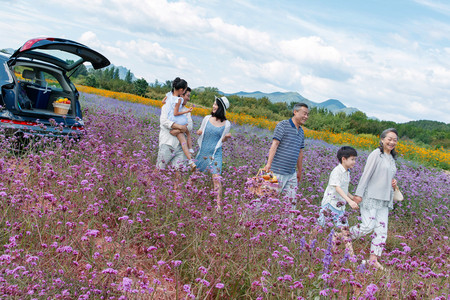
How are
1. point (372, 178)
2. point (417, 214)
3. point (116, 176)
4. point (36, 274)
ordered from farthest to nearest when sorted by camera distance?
1. point (417, 214)
2. point (372, 178)
3. point (116, 176)
4. point (36, 274)

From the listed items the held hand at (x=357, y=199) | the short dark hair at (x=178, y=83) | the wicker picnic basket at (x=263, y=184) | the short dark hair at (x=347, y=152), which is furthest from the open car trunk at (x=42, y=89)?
the held hand at (x=357, y=199)

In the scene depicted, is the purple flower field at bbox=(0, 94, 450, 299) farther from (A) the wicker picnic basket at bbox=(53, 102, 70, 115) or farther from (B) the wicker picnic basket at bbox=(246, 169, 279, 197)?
(A) the wicker picnic basket at bbox=(53, 102, 70, 115)

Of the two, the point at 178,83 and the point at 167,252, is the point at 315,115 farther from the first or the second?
the point at 167,252

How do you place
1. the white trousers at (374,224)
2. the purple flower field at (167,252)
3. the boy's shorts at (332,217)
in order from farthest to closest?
the white trousers at (374,224)
the boy's shorts at (332,217)
the purple flower field at (167,252)

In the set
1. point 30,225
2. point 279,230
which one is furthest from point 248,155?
point 30,225

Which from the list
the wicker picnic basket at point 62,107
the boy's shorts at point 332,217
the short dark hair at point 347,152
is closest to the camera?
the boy's shorts at point 332,217

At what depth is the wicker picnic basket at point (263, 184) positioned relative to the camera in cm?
469

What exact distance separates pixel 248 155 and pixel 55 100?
4224 mm

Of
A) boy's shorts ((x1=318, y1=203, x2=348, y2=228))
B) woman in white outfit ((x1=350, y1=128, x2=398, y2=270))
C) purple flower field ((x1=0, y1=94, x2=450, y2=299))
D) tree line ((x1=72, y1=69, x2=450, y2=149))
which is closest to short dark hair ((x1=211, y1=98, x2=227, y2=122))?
purple flower field ((x1=0, y1=94, x2=450, y2=299))

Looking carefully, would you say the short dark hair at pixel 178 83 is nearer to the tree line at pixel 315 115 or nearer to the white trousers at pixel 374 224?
the white trousers at pixel 374 224

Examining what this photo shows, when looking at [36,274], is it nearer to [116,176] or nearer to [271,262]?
[271,262]

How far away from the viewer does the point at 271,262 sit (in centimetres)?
337

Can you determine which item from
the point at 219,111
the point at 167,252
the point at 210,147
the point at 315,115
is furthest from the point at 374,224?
the point at 315,115

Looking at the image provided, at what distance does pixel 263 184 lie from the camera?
5.20 metres
